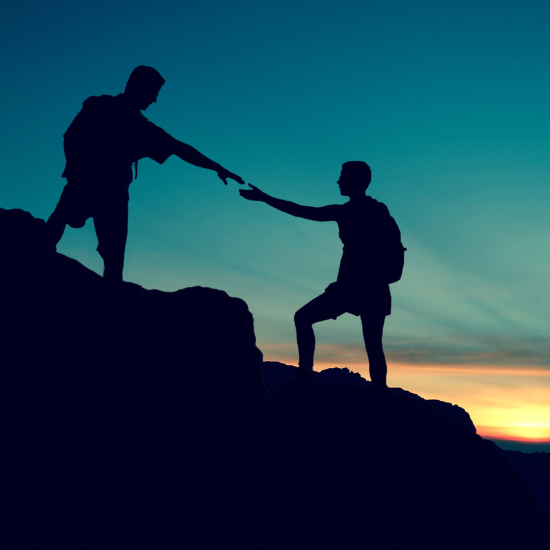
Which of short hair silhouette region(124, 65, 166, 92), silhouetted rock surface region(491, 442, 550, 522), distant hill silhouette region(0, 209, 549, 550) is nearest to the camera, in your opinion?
distant hill silhouette region(0, 209, 549, 550)

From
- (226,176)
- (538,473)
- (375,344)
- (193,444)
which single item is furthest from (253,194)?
(538,473)

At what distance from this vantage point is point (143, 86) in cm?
745

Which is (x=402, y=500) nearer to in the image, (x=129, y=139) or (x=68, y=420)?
(x=68, y=420)

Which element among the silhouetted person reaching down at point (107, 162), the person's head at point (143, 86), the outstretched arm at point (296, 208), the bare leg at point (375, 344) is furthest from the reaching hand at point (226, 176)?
the bare leg at point (375, 344)

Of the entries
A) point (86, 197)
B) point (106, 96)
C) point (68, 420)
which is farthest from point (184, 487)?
point (106, 96)

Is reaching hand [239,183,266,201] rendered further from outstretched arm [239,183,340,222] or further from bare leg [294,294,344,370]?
bare leg [294,294,344,370]

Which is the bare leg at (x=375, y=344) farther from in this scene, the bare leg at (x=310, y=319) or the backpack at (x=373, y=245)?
the backpack at (x=373, y=245)

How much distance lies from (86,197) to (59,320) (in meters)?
1.95

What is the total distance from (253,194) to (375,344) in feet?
9.97

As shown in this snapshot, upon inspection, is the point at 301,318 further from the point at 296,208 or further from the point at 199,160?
the point at 199,160

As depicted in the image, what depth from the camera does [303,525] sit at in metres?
6.77

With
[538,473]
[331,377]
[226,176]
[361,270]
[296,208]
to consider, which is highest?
[331,377]

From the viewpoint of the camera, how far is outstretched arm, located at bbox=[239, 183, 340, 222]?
7.89 meters

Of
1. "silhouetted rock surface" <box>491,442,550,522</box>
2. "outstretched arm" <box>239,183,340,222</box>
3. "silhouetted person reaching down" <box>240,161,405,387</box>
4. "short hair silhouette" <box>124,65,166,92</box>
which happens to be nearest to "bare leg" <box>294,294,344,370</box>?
"silhouetted person reaching down" <box>240,161,405,387</box>
